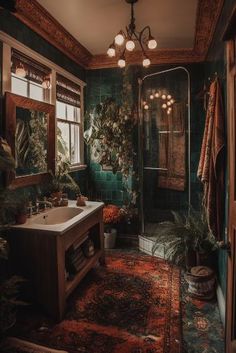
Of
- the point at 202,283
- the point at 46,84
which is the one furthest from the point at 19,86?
the point at 202,283

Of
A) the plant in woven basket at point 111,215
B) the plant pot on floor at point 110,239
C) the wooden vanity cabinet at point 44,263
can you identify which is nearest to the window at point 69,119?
the plant in woven basket at point 111,215

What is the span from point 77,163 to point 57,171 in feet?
2.75

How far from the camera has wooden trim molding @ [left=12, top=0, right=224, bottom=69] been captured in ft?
8.15

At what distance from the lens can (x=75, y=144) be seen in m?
4.04

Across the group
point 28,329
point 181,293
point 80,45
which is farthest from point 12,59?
point 181,293

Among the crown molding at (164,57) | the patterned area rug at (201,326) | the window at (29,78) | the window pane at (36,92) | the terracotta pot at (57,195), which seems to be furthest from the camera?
the crown molding at (164,57)

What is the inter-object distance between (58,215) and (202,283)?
5.21ft

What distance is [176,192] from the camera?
404 cm

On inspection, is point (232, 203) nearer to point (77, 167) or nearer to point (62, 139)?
point (62, 139)

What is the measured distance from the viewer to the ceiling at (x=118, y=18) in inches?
98.9

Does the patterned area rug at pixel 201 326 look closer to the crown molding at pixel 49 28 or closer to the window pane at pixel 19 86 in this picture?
the window pane at pixel 19 86

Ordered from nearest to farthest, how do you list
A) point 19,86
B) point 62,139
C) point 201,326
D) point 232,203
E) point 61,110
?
point 232,203, point 201,326, point 19,86, point 62,139, point 61,110

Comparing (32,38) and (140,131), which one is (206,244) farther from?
(32,38)

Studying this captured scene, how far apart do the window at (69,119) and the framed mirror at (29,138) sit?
1.08 ft
